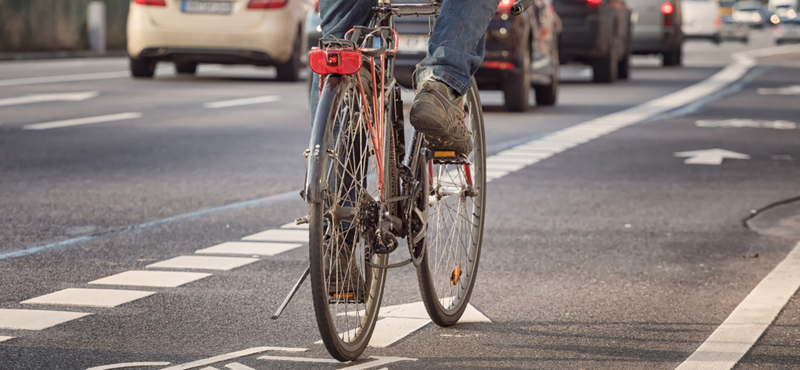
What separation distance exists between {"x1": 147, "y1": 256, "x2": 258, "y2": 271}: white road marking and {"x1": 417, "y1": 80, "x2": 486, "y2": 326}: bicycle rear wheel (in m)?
1.15

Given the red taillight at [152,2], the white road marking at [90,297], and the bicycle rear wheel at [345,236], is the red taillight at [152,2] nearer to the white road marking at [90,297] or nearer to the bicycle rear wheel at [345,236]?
the white road marking at [90,297]

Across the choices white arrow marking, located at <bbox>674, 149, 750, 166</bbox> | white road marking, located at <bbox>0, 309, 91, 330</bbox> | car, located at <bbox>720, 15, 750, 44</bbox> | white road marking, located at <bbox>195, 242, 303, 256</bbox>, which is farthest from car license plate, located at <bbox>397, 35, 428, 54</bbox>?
car, located at <bbox>720, 15, 750, 44</bbox>

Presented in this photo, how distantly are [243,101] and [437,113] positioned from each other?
461 inches

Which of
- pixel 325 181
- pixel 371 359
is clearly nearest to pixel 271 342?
pixel 371 359

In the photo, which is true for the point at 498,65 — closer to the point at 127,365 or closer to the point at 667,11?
the point at 127,365

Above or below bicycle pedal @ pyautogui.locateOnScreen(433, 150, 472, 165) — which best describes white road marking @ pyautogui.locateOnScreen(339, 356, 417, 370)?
below

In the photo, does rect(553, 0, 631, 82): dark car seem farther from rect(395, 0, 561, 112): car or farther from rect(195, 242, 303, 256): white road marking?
rect(195, 242, 303, 256): white road marking

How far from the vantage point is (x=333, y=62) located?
12.2ft

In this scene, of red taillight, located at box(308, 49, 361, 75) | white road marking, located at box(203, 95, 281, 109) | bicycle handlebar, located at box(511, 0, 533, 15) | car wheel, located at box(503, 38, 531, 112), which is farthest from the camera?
white road marking, located at box(203, 95, 281, 109)

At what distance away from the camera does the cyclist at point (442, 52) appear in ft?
13.5

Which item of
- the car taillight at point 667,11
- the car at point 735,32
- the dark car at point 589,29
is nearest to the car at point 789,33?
the car at point 735,32

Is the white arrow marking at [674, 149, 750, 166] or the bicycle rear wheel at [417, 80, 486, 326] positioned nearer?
the bicycle rear wheel at [417, 80, 486, 326]

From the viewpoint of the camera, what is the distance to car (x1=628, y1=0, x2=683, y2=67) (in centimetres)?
2596

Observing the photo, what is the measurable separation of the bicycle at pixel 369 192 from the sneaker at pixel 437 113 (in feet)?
0.32
